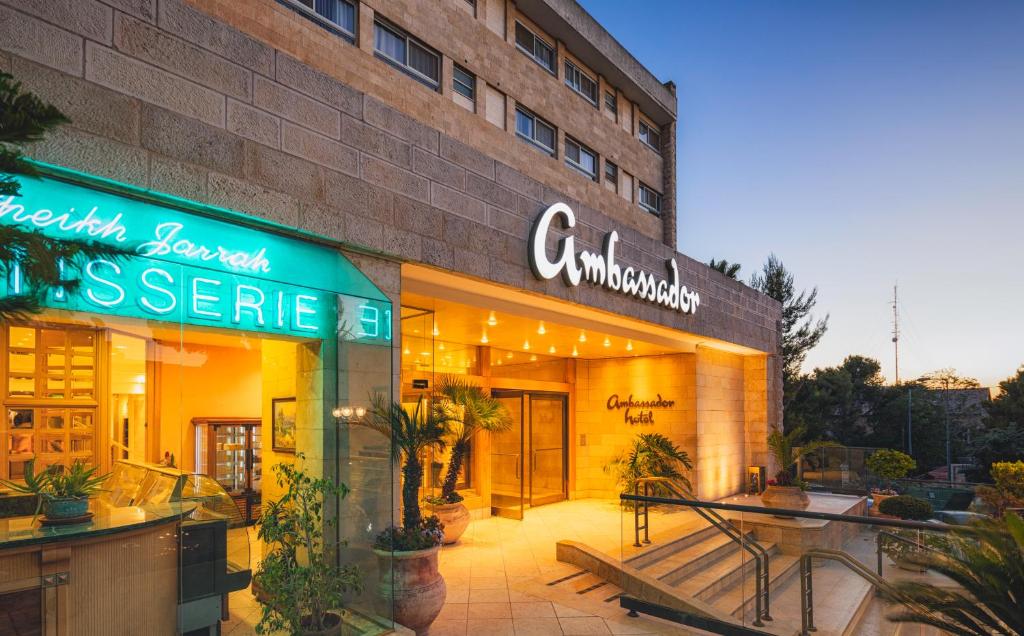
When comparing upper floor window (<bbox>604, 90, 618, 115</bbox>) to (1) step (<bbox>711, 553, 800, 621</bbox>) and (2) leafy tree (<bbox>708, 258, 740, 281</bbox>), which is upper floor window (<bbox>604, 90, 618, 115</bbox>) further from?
(2) leafy tree (<bbox>708, 258, 740, 281</bbox>)

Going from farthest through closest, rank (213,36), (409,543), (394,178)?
1. (394,178)
2. (409,543)
3. (213,36)

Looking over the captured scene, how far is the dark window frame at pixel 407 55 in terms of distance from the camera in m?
9.92

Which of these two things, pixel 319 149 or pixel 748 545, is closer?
pixel 319 149

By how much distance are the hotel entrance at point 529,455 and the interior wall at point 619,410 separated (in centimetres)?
54

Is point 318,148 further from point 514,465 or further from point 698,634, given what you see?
point 514,465

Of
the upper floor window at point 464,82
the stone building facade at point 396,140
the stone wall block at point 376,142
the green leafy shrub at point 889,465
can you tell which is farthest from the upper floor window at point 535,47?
the green leafy shrub at point 889,465

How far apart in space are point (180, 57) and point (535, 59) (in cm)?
1039

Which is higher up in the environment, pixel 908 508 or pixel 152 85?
pixel 152 85

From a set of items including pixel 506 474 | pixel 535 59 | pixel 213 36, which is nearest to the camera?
pixel 213 36

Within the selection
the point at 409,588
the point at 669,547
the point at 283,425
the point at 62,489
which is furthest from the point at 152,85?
the point at 669,547

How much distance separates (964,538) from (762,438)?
475 inches

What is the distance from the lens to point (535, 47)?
1342cm

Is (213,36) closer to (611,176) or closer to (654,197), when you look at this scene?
(611,176)

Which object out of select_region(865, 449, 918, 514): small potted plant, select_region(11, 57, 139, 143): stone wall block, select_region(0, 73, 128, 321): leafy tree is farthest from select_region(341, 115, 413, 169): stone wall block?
select_region(865, 449, 918, 514): small potted plant
